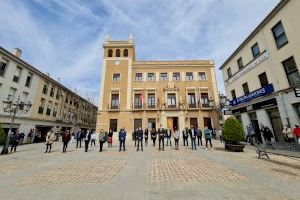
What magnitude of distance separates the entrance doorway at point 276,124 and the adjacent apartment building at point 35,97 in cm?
2290

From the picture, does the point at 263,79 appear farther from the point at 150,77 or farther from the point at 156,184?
the point at 150,77

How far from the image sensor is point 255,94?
1597cm

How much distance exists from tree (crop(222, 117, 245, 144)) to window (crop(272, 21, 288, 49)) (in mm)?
7397

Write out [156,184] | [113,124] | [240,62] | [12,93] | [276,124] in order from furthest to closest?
[113,124] < [12,93] < [240,62] < [276,124] < [156,184]

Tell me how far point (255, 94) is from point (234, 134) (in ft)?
20.9

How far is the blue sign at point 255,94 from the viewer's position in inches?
565

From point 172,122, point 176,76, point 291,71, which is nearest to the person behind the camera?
point 291,71

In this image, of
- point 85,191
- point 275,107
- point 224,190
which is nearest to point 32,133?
point 85,191

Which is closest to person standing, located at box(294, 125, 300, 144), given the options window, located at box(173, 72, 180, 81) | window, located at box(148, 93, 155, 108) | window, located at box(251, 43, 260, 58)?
window, located at box(251, 43, 260, 58)

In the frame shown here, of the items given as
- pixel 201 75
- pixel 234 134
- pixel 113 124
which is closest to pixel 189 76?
pixel 201 75

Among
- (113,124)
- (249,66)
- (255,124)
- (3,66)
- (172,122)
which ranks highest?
(3,66)

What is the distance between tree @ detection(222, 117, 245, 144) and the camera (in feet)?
38.9

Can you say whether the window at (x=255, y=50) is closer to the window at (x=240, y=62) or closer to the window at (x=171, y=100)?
the window at (x=240, y=62)

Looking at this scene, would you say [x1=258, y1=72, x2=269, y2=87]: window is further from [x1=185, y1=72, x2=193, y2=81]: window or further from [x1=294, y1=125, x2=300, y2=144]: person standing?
[x1=185, y1=72, x2=193, y2=81]: window
